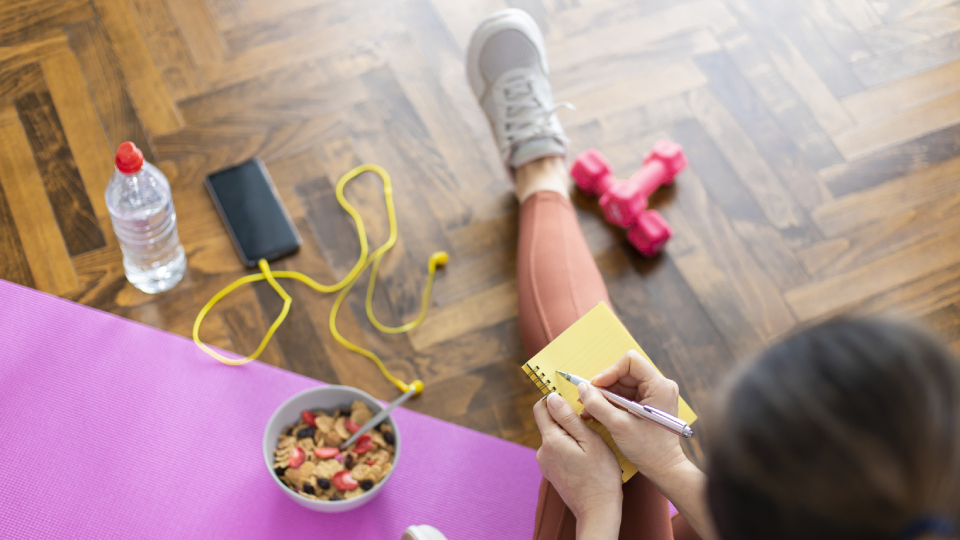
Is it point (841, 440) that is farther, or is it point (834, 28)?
point (834, 28)

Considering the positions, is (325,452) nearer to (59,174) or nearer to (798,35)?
(59,174)

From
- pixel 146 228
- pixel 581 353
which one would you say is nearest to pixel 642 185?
pixel 581 353

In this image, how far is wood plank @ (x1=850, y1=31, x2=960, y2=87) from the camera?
5.48ft

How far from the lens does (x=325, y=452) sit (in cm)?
112

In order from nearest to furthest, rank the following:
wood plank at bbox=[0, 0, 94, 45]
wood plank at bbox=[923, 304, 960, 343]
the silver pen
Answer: the silver pen < wood plank at bbox=[923, 304, 960, 343] < wood plank at bbox=[0, 0, 94, 45]

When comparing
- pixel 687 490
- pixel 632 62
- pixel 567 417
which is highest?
pixel 632 62

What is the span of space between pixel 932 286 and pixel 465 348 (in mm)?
1021

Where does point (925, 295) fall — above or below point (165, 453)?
below

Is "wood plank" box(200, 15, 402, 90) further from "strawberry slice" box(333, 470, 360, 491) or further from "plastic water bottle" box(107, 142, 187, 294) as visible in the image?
"strawberry slice" box(333, 470, 360, 491)

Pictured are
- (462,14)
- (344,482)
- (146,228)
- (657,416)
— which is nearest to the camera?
(657,416)

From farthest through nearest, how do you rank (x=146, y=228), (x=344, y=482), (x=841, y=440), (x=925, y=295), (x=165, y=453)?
(x=925, y=295) → (x=146, y=228) → (x=165, y=453) → (x=344, y=482) → (x=841, y=440)

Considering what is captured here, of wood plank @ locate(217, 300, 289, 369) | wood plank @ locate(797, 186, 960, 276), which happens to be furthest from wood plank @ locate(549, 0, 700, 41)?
wood plank @ locate(217, 300, 289, 369)

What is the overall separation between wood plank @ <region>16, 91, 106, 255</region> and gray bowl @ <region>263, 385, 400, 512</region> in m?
0.59

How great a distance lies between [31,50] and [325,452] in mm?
1162
